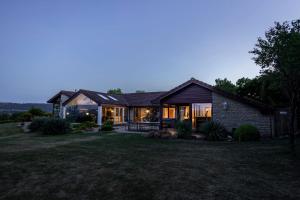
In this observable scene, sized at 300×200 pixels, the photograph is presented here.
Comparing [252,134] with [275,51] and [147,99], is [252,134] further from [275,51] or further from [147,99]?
[147,99]

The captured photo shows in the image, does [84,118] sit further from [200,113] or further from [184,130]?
[184,130]

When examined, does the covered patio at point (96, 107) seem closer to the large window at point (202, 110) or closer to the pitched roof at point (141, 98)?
the pitched roof at point (141, 98)

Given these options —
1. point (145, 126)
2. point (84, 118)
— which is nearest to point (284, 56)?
point (145, 126)

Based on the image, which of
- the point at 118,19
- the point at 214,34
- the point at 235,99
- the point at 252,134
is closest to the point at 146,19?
the point at 118,19

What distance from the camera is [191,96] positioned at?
59.6 feet

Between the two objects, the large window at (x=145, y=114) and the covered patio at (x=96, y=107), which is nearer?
the covered patio at (x=96, y=107)

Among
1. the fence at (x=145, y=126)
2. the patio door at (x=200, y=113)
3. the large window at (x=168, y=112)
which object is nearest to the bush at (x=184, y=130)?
the patio door at (x=200, y=113)

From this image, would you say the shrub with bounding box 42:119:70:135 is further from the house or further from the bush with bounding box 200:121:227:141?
the bush with bounding box 200:121:227:141

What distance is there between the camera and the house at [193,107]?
15.3 meters

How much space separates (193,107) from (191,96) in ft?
3.78

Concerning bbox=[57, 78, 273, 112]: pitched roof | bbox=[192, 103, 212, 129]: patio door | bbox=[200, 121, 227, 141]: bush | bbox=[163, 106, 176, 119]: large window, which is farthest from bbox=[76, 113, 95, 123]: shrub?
bbox=[200, 121, 227, 141]: bush

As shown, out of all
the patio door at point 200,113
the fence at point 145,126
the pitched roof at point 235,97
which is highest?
the pitched roof at point 235,97

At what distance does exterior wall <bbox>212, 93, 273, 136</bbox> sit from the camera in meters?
14.9

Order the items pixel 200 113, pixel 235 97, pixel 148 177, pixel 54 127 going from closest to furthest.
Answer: pixel 148 177, pixel 235 97, pixel 54 127, pixel 200 113
